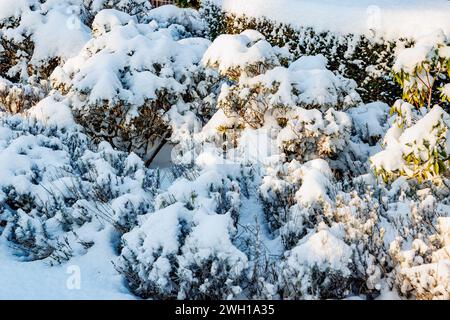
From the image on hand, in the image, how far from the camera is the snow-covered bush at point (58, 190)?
4660mm

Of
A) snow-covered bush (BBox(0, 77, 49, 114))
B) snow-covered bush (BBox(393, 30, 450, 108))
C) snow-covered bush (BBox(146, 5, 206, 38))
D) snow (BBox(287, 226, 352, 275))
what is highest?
snow-covered bush (BBox(393, 30, 450, 108))

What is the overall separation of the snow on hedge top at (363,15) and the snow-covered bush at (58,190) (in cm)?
450

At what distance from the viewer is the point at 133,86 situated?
22.5 ft

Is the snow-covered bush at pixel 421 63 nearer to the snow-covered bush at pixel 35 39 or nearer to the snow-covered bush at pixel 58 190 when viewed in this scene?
the snow-covered bush at pixel 58 190

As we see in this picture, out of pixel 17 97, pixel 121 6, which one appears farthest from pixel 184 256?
pixel 121 6

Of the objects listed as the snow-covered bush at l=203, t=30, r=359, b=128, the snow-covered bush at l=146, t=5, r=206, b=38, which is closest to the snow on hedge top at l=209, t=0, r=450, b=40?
the snow-covered bush at l=146, t=5, r=206, b=38

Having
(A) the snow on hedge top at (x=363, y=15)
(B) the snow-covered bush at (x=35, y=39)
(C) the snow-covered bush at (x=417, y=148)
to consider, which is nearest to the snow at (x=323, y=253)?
(C) the snow-covered bush at (x=417, y=148)

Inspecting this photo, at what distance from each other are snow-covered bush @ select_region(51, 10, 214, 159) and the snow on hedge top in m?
2.43

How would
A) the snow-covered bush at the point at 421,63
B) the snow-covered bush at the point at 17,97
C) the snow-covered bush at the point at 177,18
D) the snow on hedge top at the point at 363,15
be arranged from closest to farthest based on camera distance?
the snow-covered bush at the point at 421,63 < the snow on hedge top at the point at 363,15 < the snow-covered bush at the point at 17,97 < the snow-covered bush at the point at 177,18

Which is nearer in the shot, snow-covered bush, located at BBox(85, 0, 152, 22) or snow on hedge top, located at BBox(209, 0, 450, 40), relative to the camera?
snow on hedge top, located at BBox(209, 0, 450, 40)

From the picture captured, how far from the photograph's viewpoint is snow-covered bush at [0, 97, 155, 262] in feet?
15.3

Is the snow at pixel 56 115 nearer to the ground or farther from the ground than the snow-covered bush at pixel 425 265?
nearer to the ground

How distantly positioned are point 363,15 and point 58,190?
5.77 meters

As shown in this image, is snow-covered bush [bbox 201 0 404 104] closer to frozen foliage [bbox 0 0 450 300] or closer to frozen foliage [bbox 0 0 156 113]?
frozen foliage [bbox 0 0 450 300]
